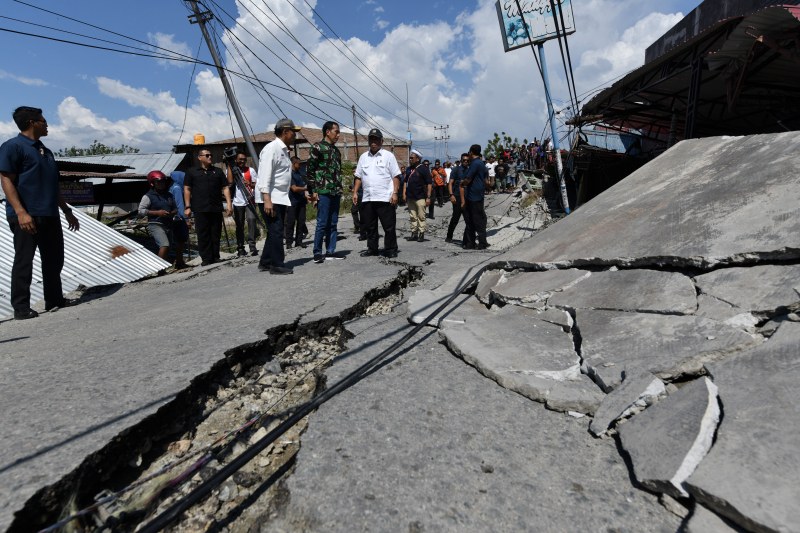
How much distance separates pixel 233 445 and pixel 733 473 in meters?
1.75

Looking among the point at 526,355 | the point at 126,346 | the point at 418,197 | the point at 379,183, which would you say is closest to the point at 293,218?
the point at 418,197

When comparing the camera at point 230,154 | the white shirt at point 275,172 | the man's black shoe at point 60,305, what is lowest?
the man's black shoe at point 60,305

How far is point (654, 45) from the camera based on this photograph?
54.3 ft

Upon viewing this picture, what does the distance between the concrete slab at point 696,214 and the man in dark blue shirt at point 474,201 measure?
2447mm

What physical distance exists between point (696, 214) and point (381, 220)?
3416 mm

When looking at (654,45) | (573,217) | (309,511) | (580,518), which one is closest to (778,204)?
(573,217)

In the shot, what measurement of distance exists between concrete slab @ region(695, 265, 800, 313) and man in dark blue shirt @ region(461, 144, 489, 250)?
4.54 meters

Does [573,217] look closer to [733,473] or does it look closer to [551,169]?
[733,473]

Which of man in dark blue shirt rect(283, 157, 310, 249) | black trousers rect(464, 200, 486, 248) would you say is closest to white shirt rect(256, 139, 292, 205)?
man in dark blue shirt rect(283, 157, 310, 249)

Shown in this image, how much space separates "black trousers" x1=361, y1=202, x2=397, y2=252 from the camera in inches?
222

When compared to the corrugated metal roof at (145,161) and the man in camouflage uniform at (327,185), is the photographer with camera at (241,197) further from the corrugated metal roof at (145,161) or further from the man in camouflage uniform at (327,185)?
the corrugated metal roof at (145,161)

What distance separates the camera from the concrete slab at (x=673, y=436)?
144 centimetres

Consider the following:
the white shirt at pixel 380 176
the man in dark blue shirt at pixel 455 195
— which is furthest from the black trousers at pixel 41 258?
the man in dark blue shirt at pixel 455 195

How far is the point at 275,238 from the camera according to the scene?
509 centimetres
